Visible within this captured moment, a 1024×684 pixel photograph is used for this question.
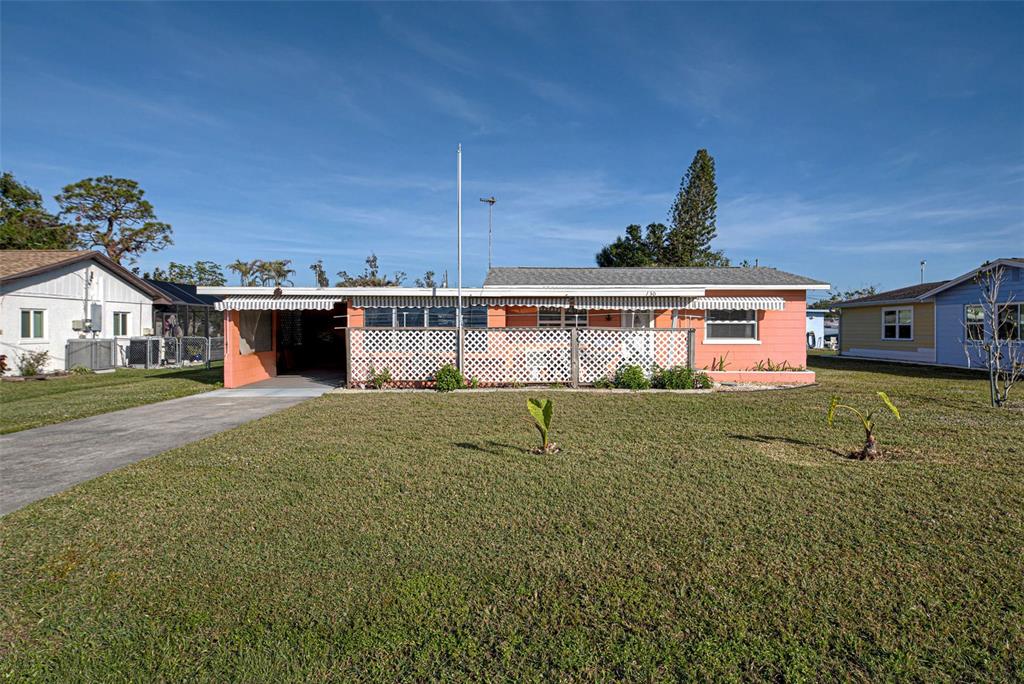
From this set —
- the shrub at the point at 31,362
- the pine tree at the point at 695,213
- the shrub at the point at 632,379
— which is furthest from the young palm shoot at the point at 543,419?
the pine tree at the point at 695,213

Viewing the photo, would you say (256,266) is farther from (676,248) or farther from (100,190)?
(676,248)

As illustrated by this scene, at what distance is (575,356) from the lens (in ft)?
39.8

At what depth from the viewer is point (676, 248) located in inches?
1619

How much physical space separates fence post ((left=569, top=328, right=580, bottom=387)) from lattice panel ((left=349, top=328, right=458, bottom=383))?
2.85 meters

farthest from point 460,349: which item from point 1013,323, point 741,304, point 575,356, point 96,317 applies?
point 1013,323

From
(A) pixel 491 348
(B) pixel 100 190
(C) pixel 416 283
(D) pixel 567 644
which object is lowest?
(D) pixel 567 644

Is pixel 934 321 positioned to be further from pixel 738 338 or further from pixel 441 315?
pixel 441 315

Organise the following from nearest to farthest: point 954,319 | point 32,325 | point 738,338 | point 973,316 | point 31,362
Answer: point 738,338
point 31,362
point 32,325
point 973,316
point 954,319

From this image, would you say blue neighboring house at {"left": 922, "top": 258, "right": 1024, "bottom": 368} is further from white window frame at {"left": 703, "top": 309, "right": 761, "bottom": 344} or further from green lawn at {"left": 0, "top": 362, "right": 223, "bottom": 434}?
green lawn at {"left": 0, "top": 362, "right": 223, "bottom": 434}

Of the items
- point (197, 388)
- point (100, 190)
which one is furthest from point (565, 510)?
point (100, 190)

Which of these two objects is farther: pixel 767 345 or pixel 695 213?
pixel 695 213

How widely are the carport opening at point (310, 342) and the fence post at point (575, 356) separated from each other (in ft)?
Answer: 24.3

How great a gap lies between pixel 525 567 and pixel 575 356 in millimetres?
9007

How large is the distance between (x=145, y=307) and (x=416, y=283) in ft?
109
